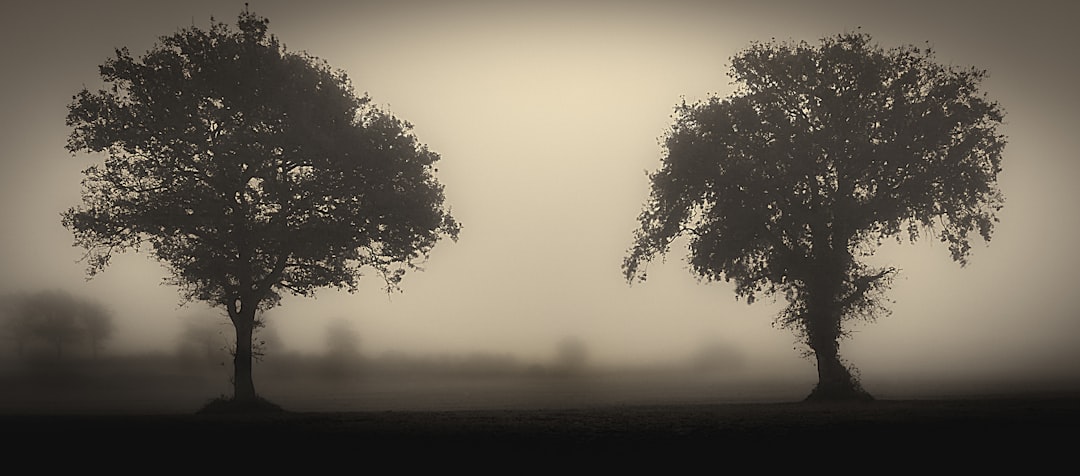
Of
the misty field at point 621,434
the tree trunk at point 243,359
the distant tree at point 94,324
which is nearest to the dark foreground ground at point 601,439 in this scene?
the misty field at point 621,434

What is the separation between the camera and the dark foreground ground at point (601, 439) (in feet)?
57.2

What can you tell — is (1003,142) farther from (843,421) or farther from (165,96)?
(165,96)

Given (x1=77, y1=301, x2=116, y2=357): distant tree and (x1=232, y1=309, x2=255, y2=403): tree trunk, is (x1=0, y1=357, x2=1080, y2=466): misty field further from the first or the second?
(x1=77, y1=301, x2=116, y2=357): distant tree

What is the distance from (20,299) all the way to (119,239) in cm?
10969

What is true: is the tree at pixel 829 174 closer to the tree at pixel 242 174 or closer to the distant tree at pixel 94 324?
the tree at pixel 242 174

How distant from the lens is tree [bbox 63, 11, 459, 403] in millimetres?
40406

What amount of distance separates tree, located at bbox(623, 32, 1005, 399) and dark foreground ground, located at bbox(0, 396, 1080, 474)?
12346 millimetres

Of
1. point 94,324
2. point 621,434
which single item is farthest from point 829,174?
point 94,324

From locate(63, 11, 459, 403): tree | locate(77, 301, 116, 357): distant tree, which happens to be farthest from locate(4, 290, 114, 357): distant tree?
locate(63, 11, 459, 403): tree

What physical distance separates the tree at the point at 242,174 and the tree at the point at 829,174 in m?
16.3

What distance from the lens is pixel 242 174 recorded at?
41312mm

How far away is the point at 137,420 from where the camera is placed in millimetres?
33000

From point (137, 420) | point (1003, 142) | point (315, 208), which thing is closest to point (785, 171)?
point (1003, 142)

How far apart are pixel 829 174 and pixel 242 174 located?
31.3m
